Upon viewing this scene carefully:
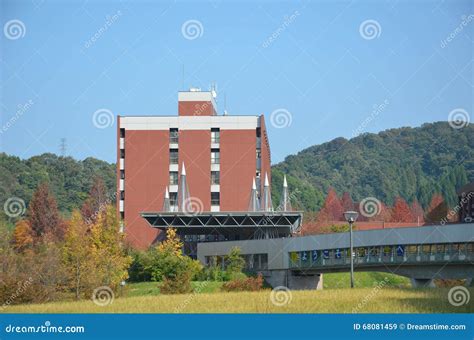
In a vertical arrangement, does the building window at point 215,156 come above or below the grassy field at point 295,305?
above

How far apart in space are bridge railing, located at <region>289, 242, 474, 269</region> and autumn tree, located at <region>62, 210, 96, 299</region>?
52.2 ft

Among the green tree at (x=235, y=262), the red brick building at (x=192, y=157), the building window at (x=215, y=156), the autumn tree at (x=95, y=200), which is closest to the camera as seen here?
the green tree at (x=235, y=262)

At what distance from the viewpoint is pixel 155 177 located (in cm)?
8269

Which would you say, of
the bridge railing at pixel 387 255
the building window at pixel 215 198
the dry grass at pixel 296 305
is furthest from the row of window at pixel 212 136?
the dry grass at pixel 296 305

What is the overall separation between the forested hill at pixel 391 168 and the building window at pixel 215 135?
7399 centimetres

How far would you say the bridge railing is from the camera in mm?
51406

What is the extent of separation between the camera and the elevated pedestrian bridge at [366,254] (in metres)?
51.8

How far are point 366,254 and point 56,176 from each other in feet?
208

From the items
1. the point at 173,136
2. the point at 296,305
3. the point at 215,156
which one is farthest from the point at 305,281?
the point at 296,305

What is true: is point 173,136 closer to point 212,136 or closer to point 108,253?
point 212,136

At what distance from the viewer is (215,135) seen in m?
82.9

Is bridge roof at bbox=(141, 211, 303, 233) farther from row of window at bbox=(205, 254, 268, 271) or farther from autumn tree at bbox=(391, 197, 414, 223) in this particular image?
autumn tree at bbox=(391, 197, 414, 223)

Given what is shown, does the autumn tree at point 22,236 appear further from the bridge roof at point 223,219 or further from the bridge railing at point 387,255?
the bridge railing at point 387,255

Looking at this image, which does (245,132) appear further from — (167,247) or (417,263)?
(417,263)
